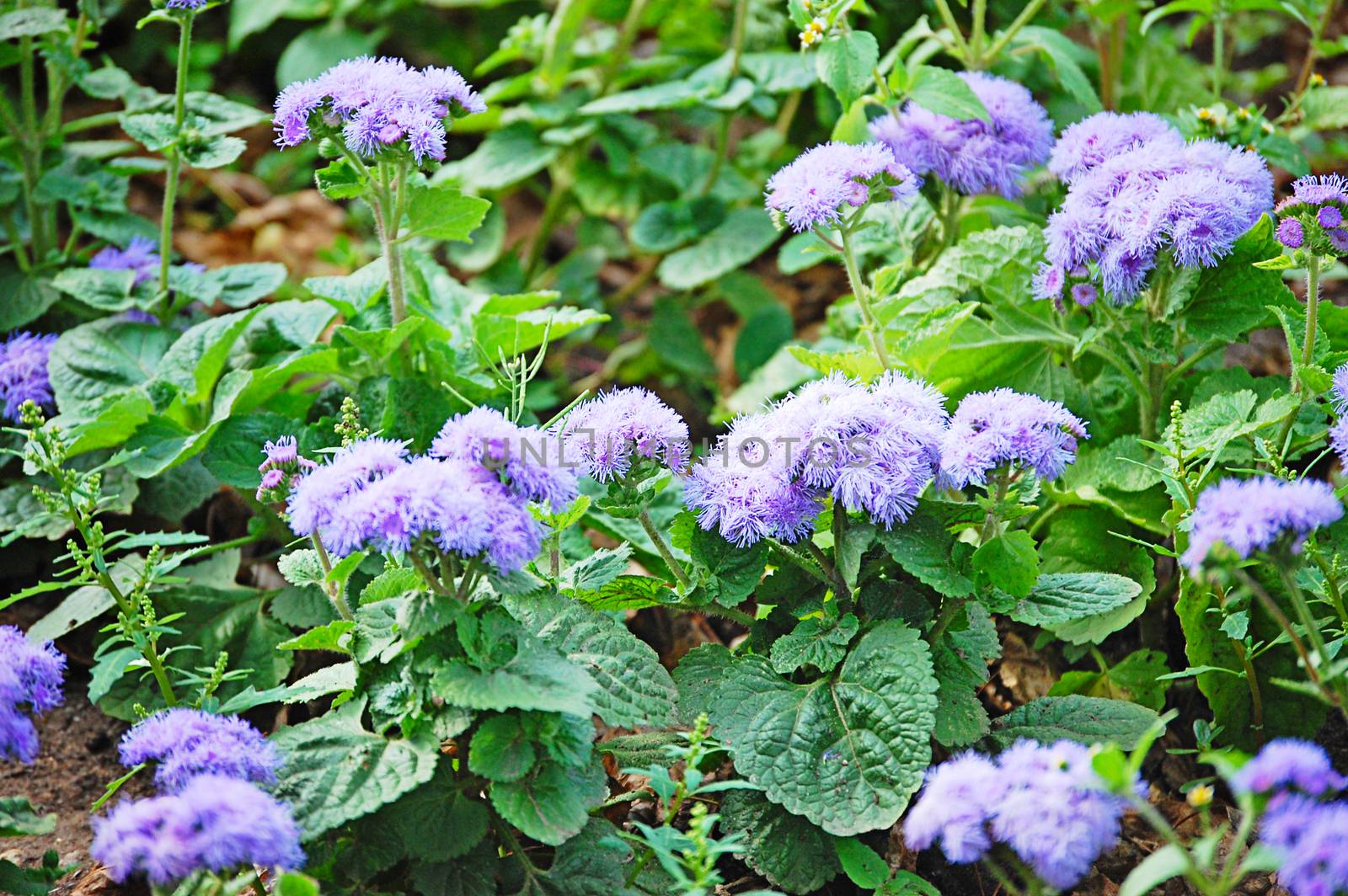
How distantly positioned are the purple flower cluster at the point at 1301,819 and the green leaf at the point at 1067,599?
68 cm

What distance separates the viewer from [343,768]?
2088 mm

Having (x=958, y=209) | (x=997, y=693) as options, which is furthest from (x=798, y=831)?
(x=958, y=209)

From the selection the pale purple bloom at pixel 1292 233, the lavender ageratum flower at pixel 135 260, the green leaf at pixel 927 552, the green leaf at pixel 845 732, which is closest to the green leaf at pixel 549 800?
the green leaf at pixel 845 732

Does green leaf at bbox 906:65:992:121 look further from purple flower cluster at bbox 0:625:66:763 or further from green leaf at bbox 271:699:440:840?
purple flower cluster at bbox 0:625:66:763

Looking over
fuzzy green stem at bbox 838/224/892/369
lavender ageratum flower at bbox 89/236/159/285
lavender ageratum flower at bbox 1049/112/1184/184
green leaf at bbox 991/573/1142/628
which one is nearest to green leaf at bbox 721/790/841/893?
green leaf at bbox 991/573/1142/628

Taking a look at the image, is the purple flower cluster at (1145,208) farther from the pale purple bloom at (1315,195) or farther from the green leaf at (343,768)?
the green leaf at (343,768)

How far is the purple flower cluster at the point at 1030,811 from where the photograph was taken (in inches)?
66.1

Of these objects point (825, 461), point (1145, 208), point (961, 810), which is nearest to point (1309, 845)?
point (961, 810)

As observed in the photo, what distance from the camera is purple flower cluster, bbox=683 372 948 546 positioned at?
89.5 inches

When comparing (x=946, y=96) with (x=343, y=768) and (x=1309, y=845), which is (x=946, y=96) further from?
(x=343, y=768)

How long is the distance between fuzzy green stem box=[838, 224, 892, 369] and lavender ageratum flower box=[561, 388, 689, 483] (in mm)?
689

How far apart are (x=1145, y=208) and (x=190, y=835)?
86.6 inches

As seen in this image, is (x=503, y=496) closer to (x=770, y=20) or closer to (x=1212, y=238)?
(x=1212, y=238)

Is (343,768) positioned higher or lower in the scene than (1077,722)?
higher
